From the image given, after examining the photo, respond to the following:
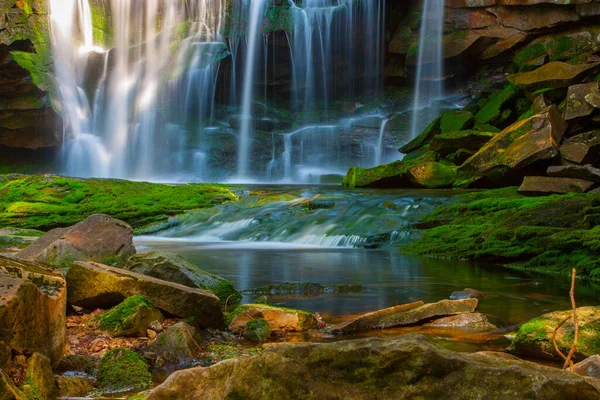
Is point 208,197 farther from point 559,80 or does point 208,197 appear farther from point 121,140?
point 121,140

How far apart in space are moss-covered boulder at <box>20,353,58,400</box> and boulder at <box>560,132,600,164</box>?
48.4ft

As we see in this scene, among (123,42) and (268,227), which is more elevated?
(123,42)

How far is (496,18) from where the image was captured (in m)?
29.6

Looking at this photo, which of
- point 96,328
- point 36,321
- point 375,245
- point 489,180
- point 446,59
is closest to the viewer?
point 36,321

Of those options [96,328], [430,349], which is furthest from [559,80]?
[430,349]

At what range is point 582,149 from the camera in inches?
625

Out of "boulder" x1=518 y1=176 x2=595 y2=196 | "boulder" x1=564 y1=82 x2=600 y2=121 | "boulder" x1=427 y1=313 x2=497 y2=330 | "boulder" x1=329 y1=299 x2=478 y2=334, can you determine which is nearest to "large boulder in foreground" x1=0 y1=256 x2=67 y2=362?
"boulder" x1=329 y1=299 x2=478 y2=334

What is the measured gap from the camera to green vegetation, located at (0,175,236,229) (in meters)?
15.7

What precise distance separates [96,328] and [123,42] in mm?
30616

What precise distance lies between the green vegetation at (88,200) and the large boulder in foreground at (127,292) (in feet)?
35.0

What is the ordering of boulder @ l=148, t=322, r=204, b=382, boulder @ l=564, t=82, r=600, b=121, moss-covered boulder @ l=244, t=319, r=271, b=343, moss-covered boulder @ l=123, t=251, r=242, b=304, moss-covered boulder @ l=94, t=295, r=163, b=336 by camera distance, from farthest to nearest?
boulder @ l=564, t=82, r=600, b=121 < moss-covered boulder @ l=123, t=251, r=242, b=304 < moss-covered boulder @ l=244, t=319, r=271, b=343 < moss-covered boulder @ l=94, t=295, r=163, b=336 < boulder @ l=148, t=322, r=204, b=382

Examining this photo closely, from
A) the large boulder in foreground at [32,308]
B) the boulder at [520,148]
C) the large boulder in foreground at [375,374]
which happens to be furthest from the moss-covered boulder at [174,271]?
the boulder at [520,148]

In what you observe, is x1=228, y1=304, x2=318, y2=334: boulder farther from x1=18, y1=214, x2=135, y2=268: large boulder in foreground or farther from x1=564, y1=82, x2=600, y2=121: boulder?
x1=564, y1=82, x2=600, y2=121: boulder

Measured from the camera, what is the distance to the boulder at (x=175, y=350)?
425 centimetres
